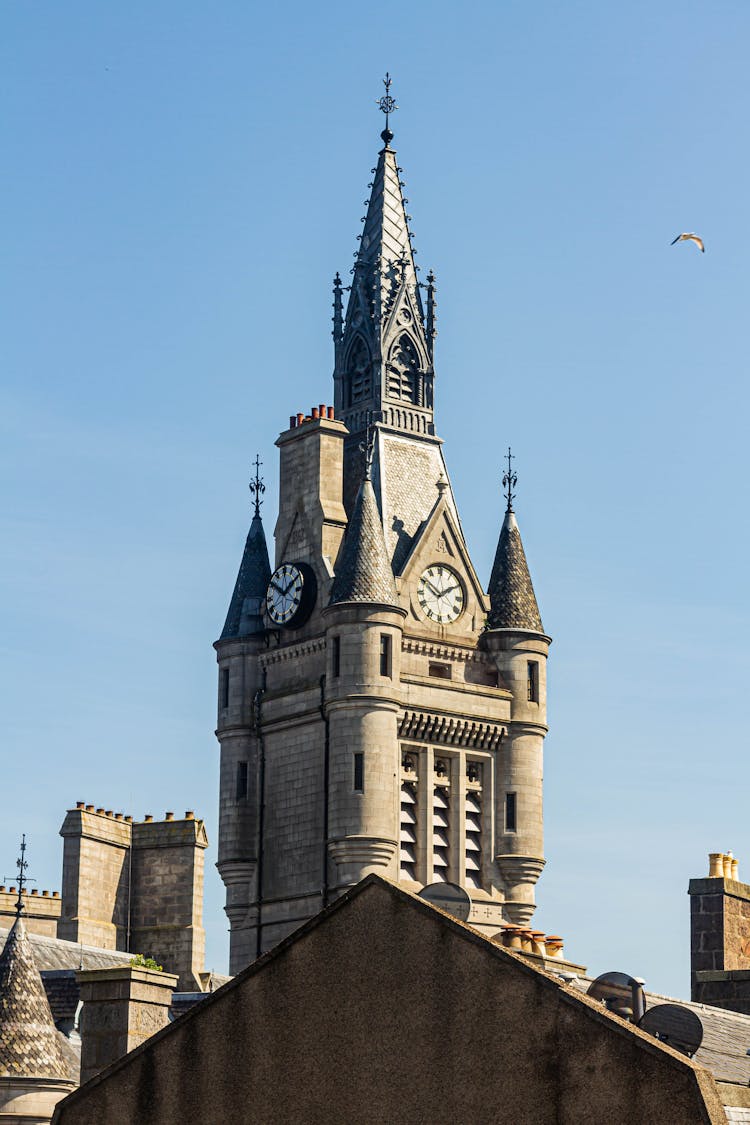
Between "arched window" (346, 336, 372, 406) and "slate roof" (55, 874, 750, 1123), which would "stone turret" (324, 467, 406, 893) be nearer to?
"arched window" (346, 336, 372, 406)

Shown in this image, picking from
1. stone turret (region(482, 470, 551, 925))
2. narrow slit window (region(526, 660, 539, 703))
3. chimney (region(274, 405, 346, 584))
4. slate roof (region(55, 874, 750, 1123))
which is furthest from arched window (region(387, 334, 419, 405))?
slate roof (region(55, 874, 750, 1123))

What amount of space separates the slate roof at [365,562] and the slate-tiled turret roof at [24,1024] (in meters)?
56.1

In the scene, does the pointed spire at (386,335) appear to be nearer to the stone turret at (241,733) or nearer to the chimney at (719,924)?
the stone turret at (241,733)

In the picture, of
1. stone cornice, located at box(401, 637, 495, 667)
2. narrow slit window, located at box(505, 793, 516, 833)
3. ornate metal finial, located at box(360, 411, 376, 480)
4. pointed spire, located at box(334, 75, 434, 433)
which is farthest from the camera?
pointed spire, located at box(334, 75, 434, 433)

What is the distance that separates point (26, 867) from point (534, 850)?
5576 cm

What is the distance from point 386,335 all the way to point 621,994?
83.4 metres

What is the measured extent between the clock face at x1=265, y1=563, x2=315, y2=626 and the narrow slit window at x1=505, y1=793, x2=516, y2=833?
34.4 ft

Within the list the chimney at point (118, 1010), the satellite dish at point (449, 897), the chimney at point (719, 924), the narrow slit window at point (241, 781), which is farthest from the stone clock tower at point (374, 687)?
the chimney at point (118, 1010)

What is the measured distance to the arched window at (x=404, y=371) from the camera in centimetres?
11394

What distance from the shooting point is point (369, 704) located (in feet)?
339

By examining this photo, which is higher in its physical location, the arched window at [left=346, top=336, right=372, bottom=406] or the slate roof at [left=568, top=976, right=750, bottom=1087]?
the arched window at [left=346, top=336, right=372, bottom=406]

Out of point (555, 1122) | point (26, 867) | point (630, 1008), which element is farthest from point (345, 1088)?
point (26, 867)

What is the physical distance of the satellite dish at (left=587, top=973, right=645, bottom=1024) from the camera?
92.8ft

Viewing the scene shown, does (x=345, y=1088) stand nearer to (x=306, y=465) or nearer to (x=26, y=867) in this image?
(x=26, y=867)
